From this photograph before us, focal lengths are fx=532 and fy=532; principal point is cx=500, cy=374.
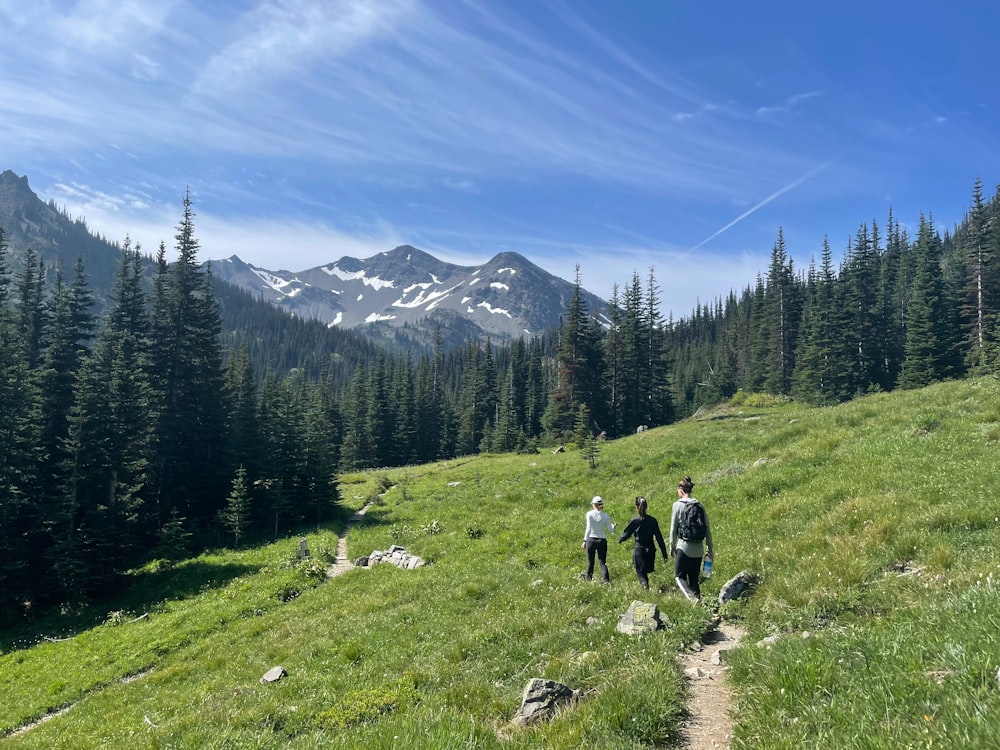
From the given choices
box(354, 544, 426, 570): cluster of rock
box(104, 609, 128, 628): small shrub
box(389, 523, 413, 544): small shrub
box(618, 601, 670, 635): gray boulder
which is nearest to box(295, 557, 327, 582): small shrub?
box(354, 544, 426, 570): cluster of rock

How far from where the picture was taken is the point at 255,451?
4434cm

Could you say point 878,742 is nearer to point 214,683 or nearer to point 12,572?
point 214,683

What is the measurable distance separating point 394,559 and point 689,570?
16.2 m

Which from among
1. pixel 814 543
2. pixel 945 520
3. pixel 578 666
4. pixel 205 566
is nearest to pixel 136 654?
pixel 205 566

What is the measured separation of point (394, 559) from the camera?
24625mm

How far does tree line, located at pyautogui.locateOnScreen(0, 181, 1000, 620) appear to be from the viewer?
30.5 meters

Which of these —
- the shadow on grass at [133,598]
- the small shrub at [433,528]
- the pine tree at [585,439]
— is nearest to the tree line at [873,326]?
the pine tree at [585,439]

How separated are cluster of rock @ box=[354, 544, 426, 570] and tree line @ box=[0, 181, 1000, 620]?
46.4 ft

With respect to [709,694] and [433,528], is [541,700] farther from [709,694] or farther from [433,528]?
[433,528]

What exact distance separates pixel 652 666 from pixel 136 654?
19.5 meters

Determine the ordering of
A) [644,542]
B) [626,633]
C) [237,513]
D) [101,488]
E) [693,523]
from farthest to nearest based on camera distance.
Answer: [237,513]
[101,488]
[644,542]
[693,523]
[626,633]

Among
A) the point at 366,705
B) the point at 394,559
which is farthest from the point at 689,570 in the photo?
the point at 394,559

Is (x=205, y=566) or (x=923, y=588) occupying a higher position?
(x=923, y=588)

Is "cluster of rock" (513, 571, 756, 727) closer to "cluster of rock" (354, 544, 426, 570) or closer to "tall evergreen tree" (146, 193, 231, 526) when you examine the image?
"cluster of rock" (354, 544, 426, 570)
